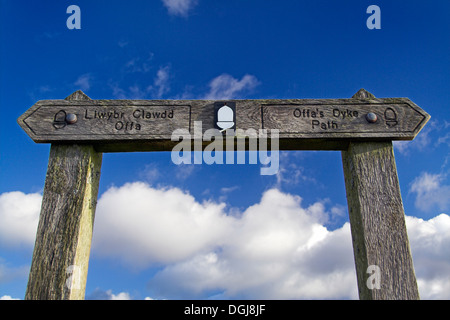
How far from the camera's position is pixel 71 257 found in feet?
8.14

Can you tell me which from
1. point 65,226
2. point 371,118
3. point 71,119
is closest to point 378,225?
point 371,118

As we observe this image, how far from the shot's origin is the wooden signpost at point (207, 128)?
251 cm

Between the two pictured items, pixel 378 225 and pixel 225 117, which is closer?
pixel 378 225

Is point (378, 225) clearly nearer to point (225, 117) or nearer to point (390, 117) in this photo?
point (390, 117)

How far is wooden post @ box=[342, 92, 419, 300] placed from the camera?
7.91 ft

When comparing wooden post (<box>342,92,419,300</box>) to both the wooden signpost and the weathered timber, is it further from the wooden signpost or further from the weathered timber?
the weathered timber

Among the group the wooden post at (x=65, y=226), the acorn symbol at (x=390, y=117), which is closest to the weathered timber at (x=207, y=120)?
the acorn symbol at (x=390, y=117)

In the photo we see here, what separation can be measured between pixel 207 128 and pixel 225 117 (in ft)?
0.53

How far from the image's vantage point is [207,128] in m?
2.78

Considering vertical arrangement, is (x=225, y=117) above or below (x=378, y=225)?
above

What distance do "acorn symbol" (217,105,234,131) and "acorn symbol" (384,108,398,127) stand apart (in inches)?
45.7

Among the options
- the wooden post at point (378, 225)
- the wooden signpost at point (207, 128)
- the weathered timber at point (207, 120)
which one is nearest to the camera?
the wooden post at point (378, 225)

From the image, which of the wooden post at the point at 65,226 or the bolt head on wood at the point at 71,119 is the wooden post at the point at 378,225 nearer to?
the wooden post at the point at 65,226
